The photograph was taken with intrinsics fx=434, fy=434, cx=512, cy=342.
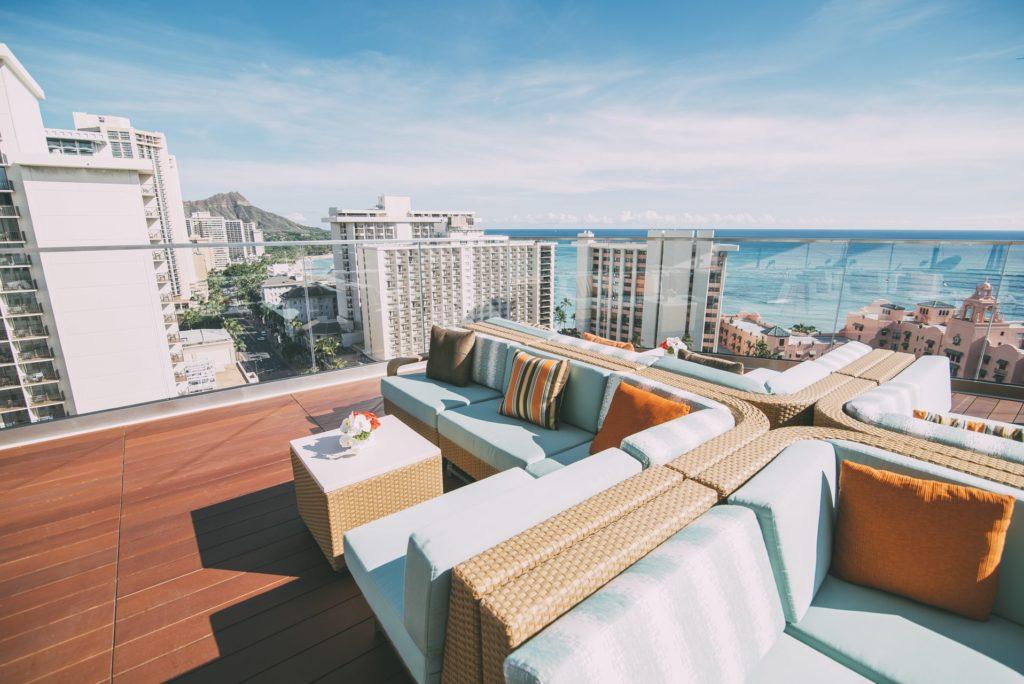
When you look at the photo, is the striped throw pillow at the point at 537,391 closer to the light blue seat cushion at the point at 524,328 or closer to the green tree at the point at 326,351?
the light blue seat cushion at the point at 524,328

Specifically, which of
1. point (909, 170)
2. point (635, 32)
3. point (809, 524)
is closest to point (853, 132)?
point (635, 32)

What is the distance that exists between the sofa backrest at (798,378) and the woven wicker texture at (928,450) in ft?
0.58

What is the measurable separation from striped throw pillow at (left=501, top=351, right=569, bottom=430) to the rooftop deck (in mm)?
1126

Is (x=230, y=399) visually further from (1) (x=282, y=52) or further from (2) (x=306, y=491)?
(1) (x=282, y=52)

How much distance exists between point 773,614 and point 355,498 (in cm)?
147

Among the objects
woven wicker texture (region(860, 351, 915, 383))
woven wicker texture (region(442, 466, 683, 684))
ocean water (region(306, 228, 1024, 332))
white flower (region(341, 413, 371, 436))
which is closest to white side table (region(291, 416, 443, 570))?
white flower (region(341, 413, 371, 436))

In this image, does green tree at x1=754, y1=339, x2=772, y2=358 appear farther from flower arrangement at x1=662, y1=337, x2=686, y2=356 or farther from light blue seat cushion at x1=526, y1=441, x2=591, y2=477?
light blue seat cushion at x1=526, y1=441, x2=591, y2=477

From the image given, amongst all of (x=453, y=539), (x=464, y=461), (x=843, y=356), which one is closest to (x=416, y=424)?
(x=464, y=461)

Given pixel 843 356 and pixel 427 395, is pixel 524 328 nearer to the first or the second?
pixel 427 395

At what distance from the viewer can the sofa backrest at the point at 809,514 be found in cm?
107

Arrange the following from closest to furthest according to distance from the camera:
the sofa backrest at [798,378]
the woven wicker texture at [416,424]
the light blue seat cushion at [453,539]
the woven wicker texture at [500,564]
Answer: the woven wicker texture at [500,564]
the light blue seat cushion at [453,539]
the sofa backrest at [798,378]
the woven wicker texture at [416,424]

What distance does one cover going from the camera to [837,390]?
1.85 meters

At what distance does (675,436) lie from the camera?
1.43m

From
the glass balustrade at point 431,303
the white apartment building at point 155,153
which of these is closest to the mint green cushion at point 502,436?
the glass balustrade at point 431,303
